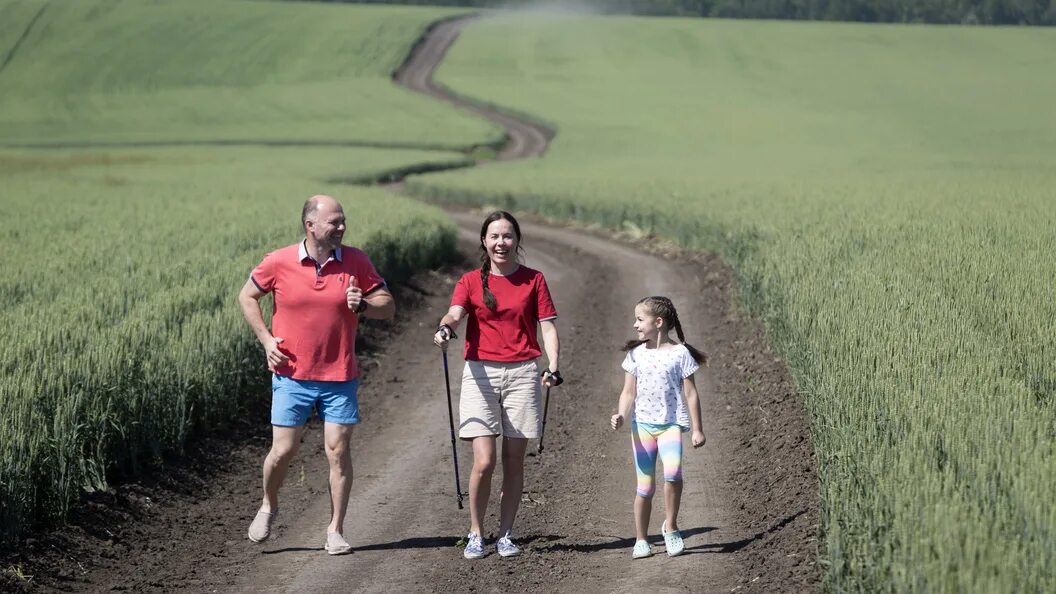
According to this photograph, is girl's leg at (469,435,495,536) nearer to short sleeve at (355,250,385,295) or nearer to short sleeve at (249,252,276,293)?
short sleeve at (355,250,385,295)

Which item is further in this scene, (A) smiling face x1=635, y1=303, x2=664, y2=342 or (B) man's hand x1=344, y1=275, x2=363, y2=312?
(B) man's hand x1=344, y1=275, x2=363, y2=312

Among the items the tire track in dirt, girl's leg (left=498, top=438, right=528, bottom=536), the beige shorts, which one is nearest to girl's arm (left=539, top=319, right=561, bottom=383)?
the beige shorts

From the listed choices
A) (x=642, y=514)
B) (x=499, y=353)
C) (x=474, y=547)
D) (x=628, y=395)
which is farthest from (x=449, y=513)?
(x=628, y=395)

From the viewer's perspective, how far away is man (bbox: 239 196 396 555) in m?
7.66

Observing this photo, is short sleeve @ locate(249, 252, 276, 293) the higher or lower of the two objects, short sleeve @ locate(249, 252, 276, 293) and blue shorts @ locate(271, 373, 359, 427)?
the higher

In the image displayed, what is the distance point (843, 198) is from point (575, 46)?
7967 centimetres

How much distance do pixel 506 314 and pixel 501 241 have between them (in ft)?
1.53

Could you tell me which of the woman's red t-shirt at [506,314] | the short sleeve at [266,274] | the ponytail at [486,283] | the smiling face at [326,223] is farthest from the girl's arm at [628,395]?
the short sleeve at [266,274]

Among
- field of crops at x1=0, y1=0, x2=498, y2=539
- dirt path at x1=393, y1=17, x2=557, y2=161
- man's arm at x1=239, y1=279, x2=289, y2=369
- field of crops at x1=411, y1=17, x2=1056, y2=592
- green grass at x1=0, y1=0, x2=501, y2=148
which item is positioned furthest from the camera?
green grass at x1=0, y1=0, x2=501, y2=148

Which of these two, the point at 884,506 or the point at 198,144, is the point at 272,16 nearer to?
the point at 198,144

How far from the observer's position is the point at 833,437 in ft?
24.0

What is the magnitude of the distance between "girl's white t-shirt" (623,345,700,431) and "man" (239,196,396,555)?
1.61m

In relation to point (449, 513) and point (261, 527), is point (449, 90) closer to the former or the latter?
point (449, 513)

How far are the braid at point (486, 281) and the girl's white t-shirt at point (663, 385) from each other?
98cm
